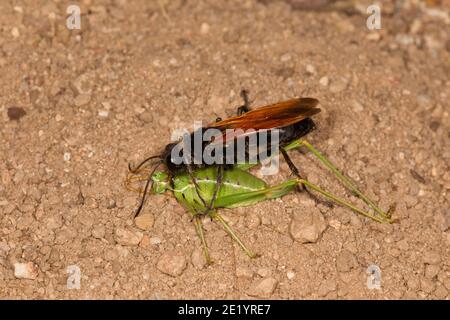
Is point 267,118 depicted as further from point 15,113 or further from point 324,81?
point 15,113

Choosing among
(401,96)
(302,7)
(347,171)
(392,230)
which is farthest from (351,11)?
(392,230)

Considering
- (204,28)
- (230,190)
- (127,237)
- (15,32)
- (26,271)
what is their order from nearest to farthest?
(26,271) → (127,237) → (230,190) → (15,32) → (204,28)

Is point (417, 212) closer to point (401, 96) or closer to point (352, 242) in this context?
point (352, 242)

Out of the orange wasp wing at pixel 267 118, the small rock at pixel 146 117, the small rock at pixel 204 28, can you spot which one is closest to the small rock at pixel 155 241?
the orange wasp wing at pixel 267 118

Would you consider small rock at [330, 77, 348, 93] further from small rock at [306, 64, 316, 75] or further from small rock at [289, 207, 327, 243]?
small rock at [289, 207, 327, 243]

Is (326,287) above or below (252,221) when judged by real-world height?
below

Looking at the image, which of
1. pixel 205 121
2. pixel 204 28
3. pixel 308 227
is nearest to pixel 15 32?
pixel 204 28

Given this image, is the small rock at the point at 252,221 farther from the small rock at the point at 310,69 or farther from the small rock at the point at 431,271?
the small rock at the point at 310,69
